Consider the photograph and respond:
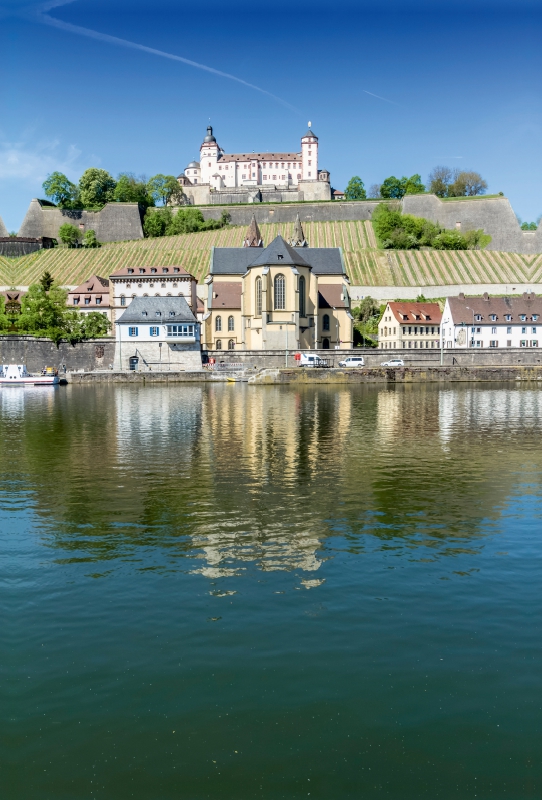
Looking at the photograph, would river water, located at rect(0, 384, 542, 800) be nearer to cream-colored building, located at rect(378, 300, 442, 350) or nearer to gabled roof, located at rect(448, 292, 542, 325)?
gabled roof, located at rect(448, 292, 542, 325)

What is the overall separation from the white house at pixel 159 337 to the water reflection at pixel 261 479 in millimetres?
37861

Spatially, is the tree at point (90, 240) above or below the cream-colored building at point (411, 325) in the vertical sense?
above

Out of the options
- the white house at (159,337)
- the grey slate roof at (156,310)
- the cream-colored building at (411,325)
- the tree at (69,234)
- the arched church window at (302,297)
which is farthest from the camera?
the tree at (69,234)

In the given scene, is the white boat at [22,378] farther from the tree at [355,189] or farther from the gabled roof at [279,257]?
the tree at [355,189]

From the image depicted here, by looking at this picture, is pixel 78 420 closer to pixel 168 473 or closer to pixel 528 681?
pixel 168 473

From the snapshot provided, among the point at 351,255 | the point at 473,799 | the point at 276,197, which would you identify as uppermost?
the point at 276,197

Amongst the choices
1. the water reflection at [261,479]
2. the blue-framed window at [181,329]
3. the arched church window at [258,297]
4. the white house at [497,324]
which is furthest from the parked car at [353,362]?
the water reflection at [261,479]

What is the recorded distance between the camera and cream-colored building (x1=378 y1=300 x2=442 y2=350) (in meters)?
111

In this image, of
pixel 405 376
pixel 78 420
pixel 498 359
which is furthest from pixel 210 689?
pixel 498 359

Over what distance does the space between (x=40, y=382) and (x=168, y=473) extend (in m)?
61.1

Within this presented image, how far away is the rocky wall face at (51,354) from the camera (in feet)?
309

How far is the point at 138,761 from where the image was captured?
8.88 meters

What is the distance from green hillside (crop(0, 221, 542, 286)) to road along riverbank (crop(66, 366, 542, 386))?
5214cm

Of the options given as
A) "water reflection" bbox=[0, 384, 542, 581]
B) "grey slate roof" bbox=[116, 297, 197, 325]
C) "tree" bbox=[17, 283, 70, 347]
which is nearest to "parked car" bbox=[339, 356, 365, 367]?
"grey slate roof" bbox=[116, 297, 197, 325]
